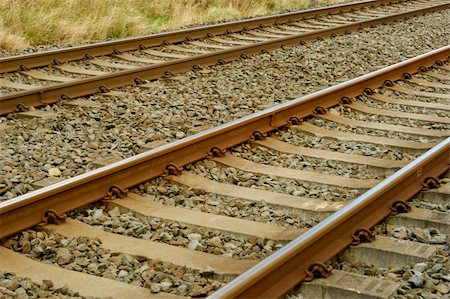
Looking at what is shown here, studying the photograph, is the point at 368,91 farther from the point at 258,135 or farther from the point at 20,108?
the point at 20,108

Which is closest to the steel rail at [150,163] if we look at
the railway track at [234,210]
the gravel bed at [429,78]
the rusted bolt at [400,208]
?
the railway track at [234,210]

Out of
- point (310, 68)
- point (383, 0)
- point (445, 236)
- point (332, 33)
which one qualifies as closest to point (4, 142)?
point (445, 236)

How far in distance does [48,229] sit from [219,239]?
3.43 ft

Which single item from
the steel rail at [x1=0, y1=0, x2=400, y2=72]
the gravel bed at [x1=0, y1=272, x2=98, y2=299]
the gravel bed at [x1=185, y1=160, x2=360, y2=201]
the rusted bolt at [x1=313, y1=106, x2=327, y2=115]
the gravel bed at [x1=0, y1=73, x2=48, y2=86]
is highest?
the steel rail at [x1=0, y1=0, x2=400, y2=72]

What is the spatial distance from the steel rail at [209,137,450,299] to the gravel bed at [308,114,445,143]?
1.27 metres

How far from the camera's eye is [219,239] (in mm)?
5098

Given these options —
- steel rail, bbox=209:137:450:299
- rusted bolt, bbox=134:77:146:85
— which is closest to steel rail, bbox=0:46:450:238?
steel rail, bbox=209:137:450:299

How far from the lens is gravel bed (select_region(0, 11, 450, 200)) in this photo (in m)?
6.70

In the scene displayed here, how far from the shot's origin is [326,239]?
475cm

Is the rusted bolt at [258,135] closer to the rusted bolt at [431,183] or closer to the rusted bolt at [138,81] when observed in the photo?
the rusted bolt at [431,183]

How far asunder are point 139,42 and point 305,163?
5397 millimetres

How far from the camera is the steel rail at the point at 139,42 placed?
9.88 meters

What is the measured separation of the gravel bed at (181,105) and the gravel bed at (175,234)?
0.74 m

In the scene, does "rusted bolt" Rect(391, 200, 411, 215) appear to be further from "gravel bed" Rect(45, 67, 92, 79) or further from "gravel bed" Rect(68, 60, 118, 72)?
"gravel bed" Rect(68, 60, 118, 72)
